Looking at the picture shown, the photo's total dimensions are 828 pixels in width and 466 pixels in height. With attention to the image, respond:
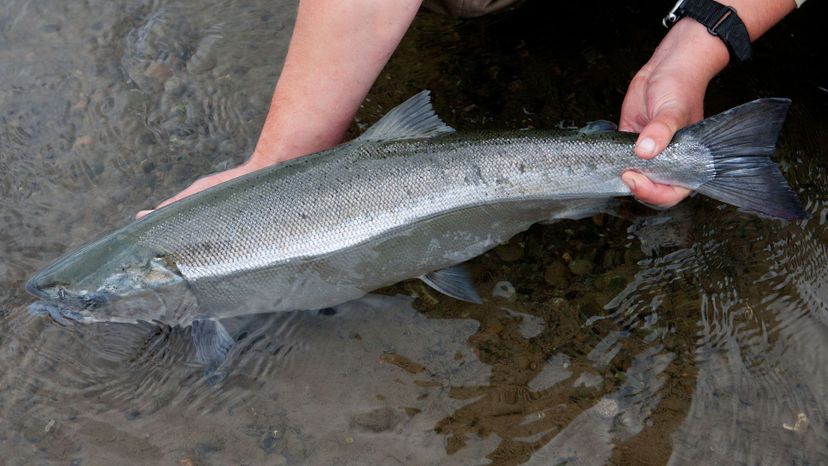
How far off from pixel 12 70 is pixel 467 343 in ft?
9.86

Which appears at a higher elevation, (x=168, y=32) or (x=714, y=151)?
(x=168, y=32)

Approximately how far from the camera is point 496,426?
290 cm

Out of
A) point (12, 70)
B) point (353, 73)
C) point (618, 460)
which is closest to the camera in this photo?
point (618, 460)

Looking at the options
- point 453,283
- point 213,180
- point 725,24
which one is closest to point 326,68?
→ point 213,180

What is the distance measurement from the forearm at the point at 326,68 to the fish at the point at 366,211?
16cm

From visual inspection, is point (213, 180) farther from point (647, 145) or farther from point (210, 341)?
point (647, 145)

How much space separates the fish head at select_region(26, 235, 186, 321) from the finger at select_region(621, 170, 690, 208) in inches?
71.9

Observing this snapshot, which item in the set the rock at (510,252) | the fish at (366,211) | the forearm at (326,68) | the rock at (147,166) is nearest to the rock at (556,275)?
the rock at (510,252)

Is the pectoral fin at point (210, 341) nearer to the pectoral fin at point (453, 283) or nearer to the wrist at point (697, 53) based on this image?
the pectoral fin at point (453, 283)

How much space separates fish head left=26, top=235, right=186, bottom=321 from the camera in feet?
9.50

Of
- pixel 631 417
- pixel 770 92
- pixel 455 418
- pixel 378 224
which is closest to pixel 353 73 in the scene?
pixel 378 224

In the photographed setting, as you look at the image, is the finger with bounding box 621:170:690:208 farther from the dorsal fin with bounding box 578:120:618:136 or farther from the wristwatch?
the wristwatch

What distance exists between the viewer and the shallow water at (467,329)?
288 cm

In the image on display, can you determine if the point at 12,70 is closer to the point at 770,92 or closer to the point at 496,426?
the point at 496,426
